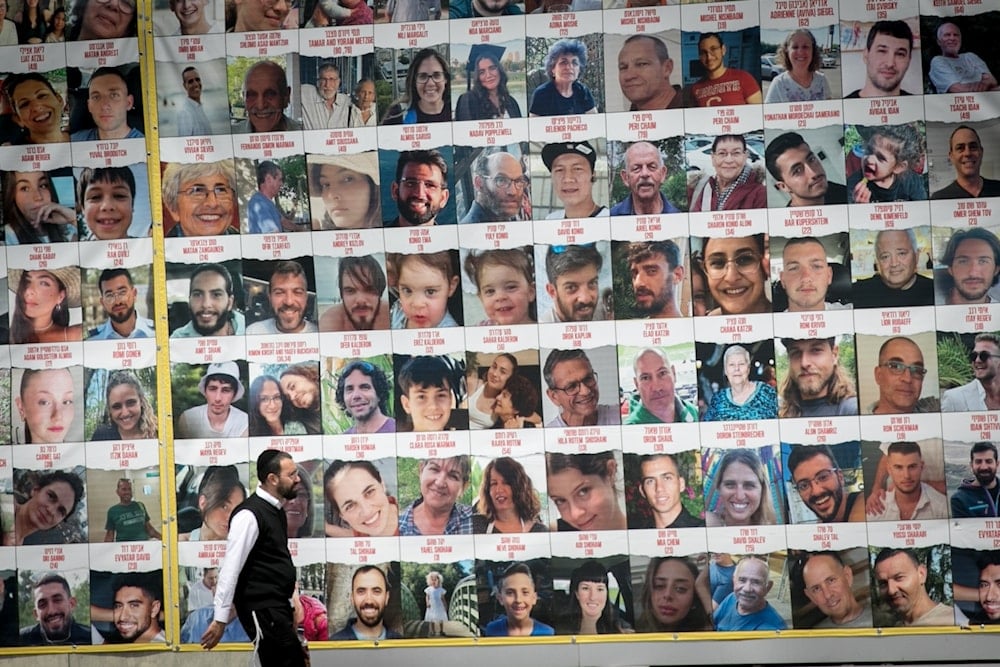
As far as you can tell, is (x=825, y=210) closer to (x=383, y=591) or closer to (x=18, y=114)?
(x=383, y=591)

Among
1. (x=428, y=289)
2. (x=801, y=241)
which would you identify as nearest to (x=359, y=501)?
(x=428, y=289)

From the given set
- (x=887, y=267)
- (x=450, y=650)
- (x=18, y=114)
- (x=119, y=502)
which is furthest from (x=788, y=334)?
(x=18, y=114)

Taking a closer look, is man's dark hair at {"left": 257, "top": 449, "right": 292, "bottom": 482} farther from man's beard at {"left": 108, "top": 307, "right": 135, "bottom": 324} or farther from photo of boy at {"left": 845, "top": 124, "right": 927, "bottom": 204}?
photo of boy at {"left": 845, "top": 124, "right": 927, "bottom": 204}

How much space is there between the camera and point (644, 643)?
504cm

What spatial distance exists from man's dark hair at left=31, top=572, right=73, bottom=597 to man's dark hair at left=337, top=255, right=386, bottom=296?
2013 millimetres

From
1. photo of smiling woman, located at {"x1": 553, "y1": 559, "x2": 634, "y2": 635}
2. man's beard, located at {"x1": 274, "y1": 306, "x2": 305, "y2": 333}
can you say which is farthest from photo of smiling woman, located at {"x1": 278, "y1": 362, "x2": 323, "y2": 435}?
photo of smiling woman, located at {"x1": 553, "y1": 559, "x2": 634, "y2": 635}

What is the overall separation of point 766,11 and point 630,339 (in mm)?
1633

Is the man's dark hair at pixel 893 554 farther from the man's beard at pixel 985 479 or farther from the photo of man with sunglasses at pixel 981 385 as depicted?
the photo of man with sunglasses at pixel 981 385

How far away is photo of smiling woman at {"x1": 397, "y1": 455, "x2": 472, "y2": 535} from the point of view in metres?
5.13

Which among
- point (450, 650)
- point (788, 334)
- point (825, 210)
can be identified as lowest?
point (450, 650)

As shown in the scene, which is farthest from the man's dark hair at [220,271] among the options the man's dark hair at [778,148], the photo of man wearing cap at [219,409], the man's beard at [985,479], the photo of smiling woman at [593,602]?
the man's beard at [985,479]

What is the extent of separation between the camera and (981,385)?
4969 mm

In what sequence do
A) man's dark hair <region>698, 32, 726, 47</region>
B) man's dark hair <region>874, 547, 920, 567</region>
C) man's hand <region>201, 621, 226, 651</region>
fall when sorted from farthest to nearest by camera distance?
man's dark hair <region>698, 32, 726, 47</region>
man's dark hair <region>874, 547, 920, 567</region>
man's hand <region>201, 621, 226, 651</region>

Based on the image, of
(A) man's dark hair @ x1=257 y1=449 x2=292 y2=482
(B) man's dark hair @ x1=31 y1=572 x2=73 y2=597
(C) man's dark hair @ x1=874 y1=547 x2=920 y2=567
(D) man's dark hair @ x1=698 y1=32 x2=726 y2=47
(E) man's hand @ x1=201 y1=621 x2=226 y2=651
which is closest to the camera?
(E) man's hand @ x1=201 y1=621 x2=226 y2=651
